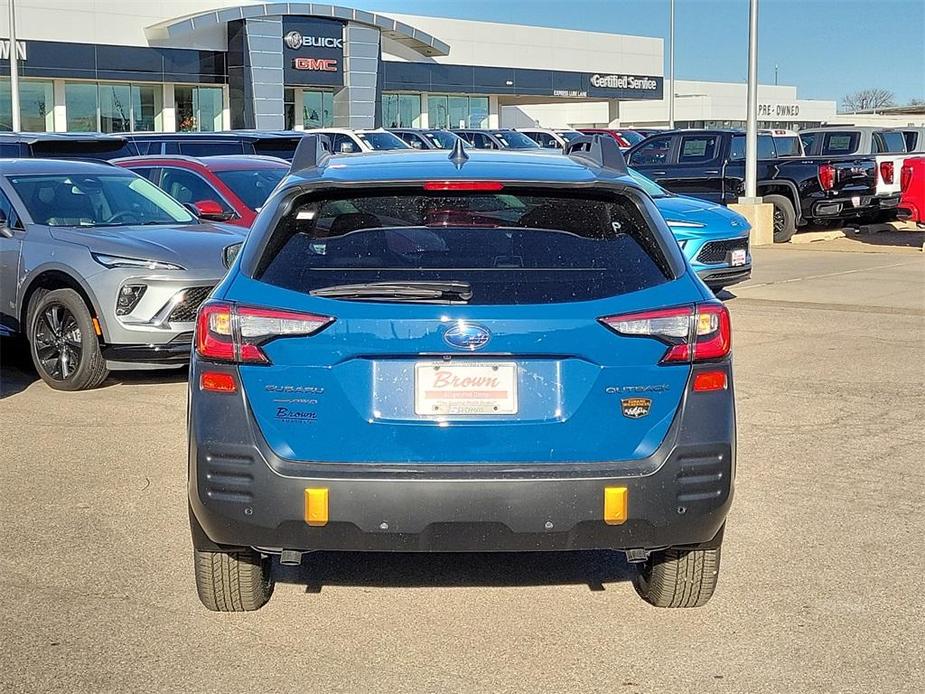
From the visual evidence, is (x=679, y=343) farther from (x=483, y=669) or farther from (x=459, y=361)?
(x=483, y=669)

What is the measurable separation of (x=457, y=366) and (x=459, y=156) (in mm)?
1089

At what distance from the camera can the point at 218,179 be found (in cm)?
1260

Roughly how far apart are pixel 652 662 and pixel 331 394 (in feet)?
4.52

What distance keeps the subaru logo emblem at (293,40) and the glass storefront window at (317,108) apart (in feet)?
9.94

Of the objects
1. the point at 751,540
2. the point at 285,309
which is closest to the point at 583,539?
the point at 285,309

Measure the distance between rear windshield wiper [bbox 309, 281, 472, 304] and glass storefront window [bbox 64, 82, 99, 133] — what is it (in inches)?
1862

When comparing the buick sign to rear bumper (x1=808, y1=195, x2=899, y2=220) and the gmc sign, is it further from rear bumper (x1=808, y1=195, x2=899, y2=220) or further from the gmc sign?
rear bumper (x1=808, y1=195, x2=899, y2=220)

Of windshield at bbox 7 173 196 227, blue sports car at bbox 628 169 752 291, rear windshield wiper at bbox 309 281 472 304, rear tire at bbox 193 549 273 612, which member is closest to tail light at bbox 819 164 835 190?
blue sports car at bbox 628 169 752 291

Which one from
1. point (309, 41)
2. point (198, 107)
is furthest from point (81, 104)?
point (309, 41)

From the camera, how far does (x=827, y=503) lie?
20.6 ft

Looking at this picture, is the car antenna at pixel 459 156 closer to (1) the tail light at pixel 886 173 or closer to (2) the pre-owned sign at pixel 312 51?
(1) the tail light at pixel 886 173

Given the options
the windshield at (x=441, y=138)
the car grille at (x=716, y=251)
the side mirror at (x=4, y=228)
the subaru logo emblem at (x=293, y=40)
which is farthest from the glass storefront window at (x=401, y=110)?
the side mirror at (x=4, y=228)

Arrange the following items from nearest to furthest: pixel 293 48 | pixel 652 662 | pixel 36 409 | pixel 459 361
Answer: pixel 459 361, pixel 652 662, pixel 36 409, pixel 293 48

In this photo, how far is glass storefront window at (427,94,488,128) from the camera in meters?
61.1
